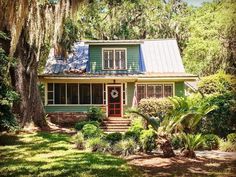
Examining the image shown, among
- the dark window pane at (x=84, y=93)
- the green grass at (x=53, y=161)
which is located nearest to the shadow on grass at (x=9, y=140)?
the green grass at (x=53, y=161)

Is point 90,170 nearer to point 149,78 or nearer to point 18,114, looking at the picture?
point 18,114

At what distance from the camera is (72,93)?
2267 centimetres

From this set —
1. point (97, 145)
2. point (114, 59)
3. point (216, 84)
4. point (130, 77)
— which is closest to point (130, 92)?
point (130, 77)

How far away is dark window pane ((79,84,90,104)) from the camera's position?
22.7 m

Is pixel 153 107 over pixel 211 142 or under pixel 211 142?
over

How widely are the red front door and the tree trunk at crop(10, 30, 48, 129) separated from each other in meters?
5.95

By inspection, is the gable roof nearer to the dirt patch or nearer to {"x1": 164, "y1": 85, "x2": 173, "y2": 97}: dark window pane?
{"x1": 164, "y1": 85, "x2": 173, "y2": 97}: dark window pane

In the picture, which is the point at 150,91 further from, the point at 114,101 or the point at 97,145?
the point at 97,145

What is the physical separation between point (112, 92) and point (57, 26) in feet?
24.8

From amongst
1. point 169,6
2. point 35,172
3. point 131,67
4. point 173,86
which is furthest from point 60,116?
point 169,6

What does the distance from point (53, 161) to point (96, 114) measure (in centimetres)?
1108

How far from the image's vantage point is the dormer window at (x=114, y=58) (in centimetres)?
2320

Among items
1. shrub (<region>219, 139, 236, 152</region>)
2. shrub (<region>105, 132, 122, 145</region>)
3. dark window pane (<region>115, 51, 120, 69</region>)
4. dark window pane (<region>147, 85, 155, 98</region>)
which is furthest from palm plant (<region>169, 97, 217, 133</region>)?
dark window pane (<region>115, 51, 120, 69</region>)

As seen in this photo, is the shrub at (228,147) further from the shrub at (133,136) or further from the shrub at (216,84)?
the shrub at (216,84)
